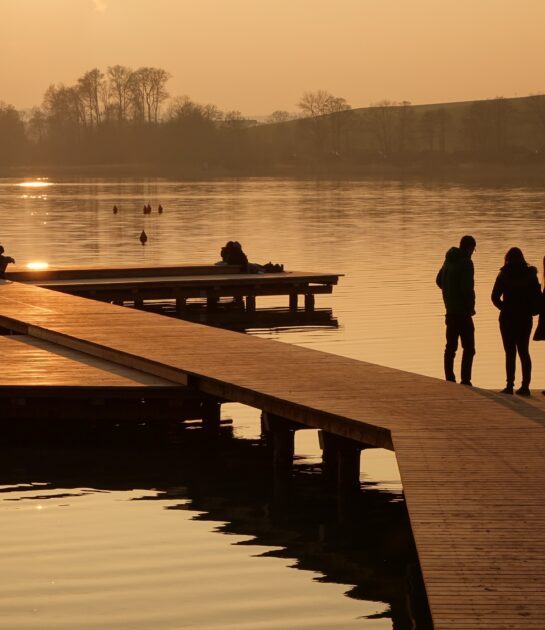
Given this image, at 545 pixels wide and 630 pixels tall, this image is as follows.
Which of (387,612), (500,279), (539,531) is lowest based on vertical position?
(387,612)

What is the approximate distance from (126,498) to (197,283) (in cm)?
1622

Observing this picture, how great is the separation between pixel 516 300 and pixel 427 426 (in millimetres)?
2424

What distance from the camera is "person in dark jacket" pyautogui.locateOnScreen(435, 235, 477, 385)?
16.9 m

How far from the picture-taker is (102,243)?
56.0 metres

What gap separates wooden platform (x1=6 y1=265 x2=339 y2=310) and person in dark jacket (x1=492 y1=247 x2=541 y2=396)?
49.3 ft

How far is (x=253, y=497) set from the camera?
15156 mm

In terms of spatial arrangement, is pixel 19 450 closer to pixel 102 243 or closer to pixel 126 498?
pixel 126 498

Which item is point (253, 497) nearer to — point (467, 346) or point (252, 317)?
point (467, 346)

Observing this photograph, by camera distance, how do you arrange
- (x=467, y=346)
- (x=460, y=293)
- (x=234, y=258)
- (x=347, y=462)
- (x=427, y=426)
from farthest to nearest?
(x=234, y=258), (x=467, y=346), (x=460, y=293), (x=347, y=462), (x=427, y=426)

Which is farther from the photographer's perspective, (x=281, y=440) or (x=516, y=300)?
(x=281, y=440)

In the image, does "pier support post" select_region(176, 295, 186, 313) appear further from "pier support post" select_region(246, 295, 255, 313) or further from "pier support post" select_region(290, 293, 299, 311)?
"pier support post" select_region(290, 293, 299, 311)

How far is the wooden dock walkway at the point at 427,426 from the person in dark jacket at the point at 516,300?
2.15 ft

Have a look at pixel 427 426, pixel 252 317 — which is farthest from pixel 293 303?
pixel 427 426

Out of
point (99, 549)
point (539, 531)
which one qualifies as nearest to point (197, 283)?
point (99, 549)
